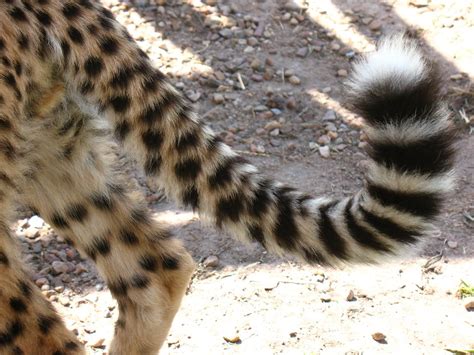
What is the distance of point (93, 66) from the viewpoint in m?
2.93

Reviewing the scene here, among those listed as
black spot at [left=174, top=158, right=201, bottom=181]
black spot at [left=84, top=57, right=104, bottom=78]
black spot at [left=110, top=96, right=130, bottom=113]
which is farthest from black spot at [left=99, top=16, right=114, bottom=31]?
black spot at [left=174, top=158, right=201, bottom=181]

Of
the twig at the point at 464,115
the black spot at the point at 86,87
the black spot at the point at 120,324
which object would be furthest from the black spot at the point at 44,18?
the twig at the point at 464,115

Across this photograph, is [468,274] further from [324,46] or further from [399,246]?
[324,46]

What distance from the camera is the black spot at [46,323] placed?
106 inches

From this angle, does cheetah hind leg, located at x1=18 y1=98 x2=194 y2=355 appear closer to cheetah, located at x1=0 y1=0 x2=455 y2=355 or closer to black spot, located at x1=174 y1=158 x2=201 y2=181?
cheetah, located at x1=0 y1=0 x2=455 y2=355

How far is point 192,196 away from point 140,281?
1.44 ft

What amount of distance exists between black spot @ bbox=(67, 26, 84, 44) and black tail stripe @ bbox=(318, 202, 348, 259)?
3.21 feet

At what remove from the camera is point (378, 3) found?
18.5ft

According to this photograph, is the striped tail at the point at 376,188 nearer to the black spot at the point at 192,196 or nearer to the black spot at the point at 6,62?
the black spot at the point at 192,196

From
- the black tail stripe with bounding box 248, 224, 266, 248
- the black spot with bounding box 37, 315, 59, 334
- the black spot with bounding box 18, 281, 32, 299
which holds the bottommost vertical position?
the black spot with bounding box 37, 315, 59, 334

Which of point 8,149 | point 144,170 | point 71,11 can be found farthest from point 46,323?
point 71,11

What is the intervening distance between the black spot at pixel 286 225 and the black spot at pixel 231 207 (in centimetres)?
13

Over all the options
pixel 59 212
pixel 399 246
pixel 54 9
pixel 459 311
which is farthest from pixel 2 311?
pixel 459 311

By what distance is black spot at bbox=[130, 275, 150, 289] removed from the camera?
3289 millimetres
